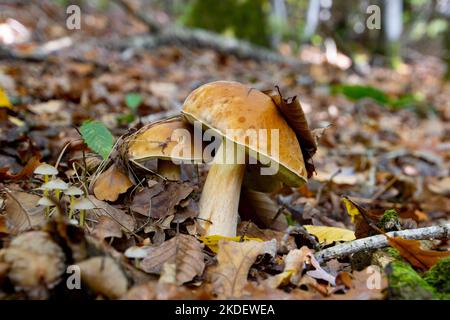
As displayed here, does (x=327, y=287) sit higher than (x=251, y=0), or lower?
lower

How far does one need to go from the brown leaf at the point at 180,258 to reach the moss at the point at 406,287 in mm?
768

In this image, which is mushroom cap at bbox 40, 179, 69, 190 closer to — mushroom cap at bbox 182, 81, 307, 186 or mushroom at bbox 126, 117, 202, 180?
mushroom at bbox 126, 117, 202, 180

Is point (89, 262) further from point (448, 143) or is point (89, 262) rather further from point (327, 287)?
point (448, 143)

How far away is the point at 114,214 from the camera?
7.47 feet

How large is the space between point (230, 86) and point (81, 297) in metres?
1.24

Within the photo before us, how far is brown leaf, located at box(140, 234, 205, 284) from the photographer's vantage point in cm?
184

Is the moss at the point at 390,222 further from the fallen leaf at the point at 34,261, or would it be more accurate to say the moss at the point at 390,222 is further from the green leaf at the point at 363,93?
the green leaf at the point at 363,93

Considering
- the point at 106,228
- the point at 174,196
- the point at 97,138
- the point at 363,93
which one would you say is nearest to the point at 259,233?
the point at 174,196

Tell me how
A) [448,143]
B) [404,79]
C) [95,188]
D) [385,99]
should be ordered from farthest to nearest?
[404,79] → [385,99] → [448,143] → [95,188]

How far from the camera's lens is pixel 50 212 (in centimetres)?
219

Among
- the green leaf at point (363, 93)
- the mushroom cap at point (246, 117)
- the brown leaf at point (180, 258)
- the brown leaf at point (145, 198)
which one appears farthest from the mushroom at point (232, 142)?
the green leaf at point (363, 93)

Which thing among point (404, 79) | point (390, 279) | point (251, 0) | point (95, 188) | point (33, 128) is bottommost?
point (390, 279)
